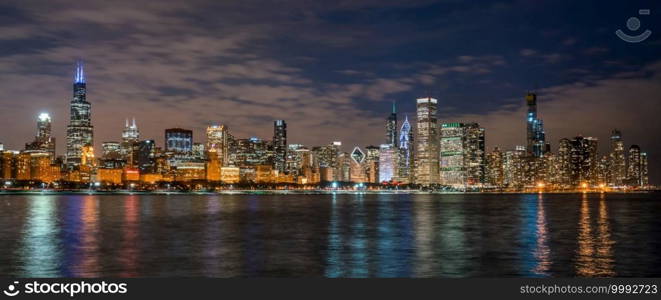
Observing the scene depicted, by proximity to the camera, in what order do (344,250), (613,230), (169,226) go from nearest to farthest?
(344,250) → (613,230) → (169,226)

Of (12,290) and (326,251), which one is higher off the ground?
(12,290)

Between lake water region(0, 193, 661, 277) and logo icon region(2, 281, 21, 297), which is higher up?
logo icon region(2, 281, 21, 297)

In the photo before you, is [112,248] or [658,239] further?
[658,239]

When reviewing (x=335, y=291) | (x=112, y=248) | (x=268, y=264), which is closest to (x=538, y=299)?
(x=335, y=291)

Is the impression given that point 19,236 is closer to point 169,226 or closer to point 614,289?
point 169,226

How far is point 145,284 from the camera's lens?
1939 centimetres

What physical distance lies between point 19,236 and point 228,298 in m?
39.5

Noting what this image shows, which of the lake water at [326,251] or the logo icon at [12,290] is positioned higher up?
the logo icon at [12,290]

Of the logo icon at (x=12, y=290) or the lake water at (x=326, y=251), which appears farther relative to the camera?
the lake water at (x=326, y=251)

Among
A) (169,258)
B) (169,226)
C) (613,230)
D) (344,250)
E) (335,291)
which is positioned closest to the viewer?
(335,291)

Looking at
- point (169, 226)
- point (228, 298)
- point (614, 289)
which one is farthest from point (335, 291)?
point (169, 226)

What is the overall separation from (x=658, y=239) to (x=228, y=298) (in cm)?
4398

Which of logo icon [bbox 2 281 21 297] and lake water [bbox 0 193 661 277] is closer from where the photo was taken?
logo icon [bbox 2 281 21 297]

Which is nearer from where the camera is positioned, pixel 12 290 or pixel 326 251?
pixel 12 290
